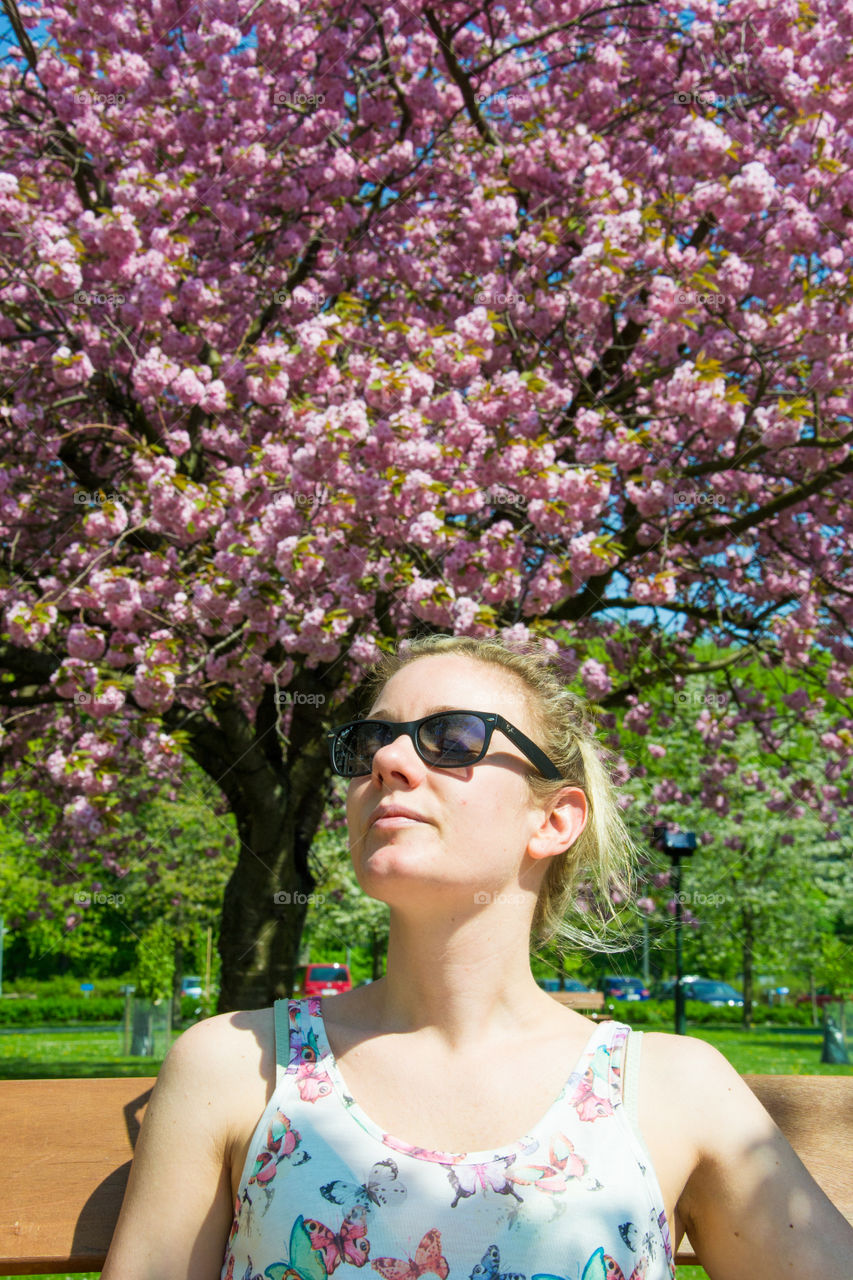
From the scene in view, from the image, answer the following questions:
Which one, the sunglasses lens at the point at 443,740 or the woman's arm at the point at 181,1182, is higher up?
the sunglasses lens at the point at 443,740

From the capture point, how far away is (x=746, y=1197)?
167 centimetres

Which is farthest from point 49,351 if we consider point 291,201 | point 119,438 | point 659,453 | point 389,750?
point 389,750

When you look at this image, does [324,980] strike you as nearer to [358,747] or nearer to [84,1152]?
[84,1152]

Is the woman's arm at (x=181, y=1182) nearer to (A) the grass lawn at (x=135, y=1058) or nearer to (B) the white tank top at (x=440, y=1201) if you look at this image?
(B) the white tank top at (x=440, y=1201)

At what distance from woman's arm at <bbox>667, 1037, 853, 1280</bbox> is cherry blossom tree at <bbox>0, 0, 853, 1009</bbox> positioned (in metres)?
3.39

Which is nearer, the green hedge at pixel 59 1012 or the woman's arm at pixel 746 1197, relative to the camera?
the woman's arm at pixel 746 1197

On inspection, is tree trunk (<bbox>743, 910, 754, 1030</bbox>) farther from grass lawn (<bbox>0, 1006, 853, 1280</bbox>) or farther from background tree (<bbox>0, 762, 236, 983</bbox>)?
background tree (<bbox>0, 762, 236, 983</bbox>)

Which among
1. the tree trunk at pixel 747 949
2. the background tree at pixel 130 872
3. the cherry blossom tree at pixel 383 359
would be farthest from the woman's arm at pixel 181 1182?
the tree trunk at pixel 747 949

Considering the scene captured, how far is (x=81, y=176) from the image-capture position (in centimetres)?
680

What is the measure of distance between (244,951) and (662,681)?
3270mm

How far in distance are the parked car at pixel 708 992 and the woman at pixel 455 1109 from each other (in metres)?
25.9

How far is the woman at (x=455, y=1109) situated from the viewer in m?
1.54

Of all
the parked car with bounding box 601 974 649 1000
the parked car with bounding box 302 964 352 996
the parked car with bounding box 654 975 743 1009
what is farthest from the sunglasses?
the parked car with bounding box 654 975 743 1009

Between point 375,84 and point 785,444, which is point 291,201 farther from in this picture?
point 785,444
